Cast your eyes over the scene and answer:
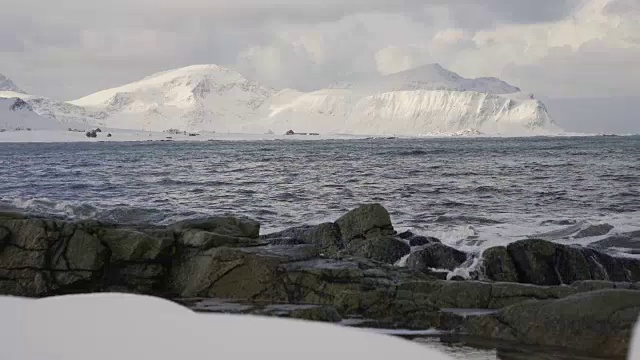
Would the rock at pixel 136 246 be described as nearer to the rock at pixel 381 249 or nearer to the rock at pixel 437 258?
the rock at pixel 381 249

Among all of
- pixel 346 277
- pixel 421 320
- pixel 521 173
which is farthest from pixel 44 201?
pixel 521 173

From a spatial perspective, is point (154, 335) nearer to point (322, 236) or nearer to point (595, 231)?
point (322, 236)

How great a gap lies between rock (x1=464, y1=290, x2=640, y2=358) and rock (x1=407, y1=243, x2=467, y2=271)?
554cm

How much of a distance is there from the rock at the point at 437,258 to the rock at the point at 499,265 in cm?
84

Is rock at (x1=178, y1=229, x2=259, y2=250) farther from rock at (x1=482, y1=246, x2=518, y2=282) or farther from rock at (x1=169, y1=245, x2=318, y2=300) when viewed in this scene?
rock at (x1=482, y1=246, x2=518, y2=282)

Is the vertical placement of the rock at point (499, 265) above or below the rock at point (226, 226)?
below

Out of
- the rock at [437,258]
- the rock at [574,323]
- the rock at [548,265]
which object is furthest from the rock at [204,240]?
the rock at [574,323]

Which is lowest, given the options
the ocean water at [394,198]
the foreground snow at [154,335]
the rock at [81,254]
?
the ocean water at [394,198]

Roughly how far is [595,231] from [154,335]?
55.1 ft

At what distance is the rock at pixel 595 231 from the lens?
65.8ft

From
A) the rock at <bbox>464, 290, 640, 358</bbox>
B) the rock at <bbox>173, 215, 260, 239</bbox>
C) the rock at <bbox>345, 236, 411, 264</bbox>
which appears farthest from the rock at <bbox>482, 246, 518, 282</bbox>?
the rock at <bbox>464, 290, 640, 358</bbox>

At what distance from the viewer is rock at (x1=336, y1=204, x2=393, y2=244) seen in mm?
16538

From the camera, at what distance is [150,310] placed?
6602 mm

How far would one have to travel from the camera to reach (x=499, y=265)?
1402 cm
